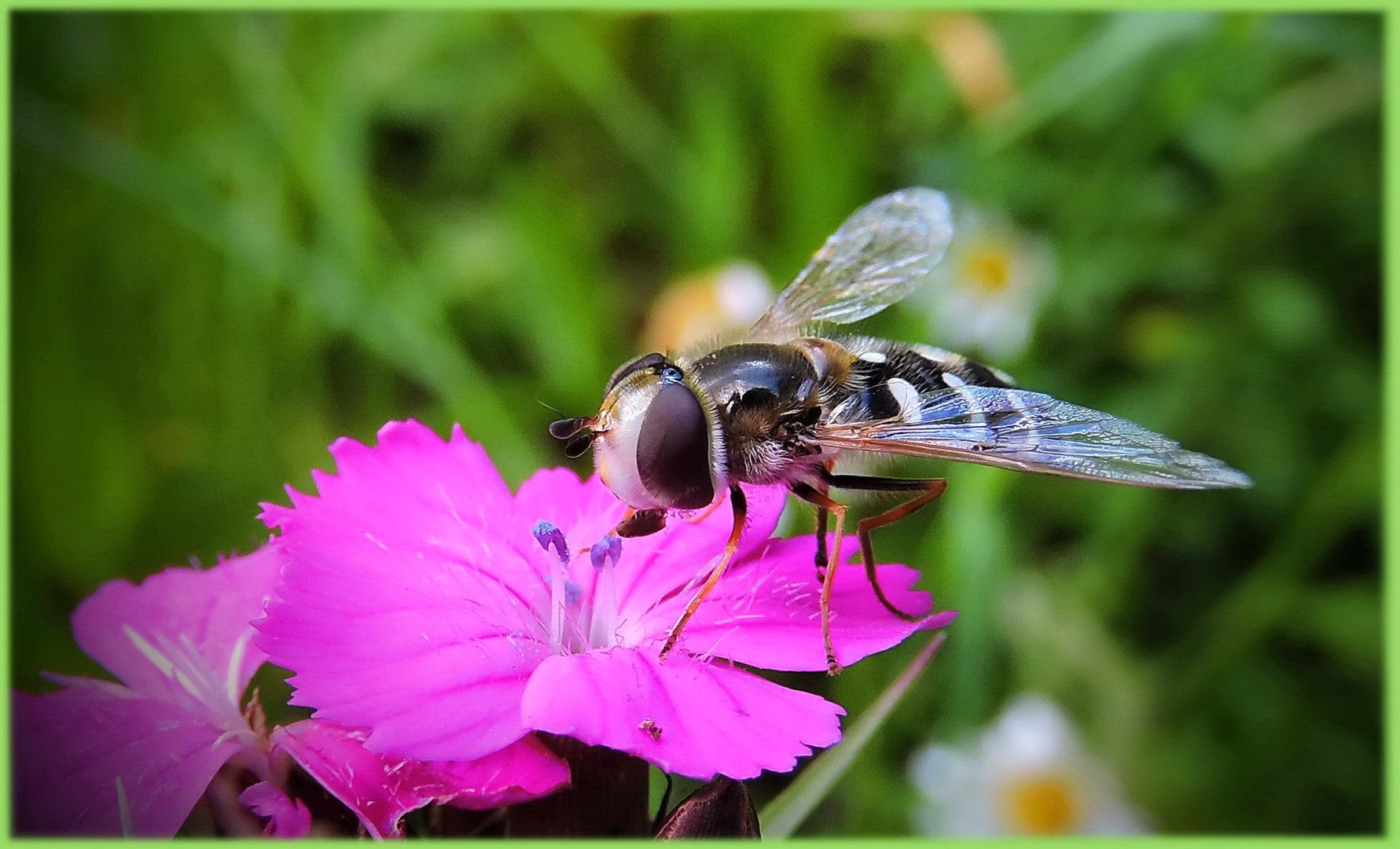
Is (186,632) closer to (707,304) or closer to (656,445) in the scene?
(656,445)

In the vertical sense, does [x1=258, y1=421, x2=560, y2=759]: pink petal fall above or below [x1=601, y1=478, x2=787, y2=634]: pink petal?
above

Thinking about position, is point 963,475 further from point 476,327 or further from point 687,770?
point 687,770

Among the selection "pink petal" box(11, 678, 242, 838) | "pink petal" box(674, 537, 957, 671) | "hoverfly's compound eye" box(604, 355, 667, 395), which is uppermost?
"hoverfly's compound eye" box(604, 355, 667, 395)

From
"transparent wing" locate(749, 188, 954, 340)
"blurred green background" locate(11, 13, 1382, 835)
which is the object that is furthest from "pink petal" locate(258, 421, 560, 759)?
"blurred green background" locate(11, 13, 1382, 835)

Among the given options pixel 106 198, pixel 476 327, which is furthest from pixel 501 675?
pixel 476 327

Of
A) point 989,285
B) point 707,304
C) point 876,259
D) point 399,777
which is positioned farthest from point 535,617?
point 989,285

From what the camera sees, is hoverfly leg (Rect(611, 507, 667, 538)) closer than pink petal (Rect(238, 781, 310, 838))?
No

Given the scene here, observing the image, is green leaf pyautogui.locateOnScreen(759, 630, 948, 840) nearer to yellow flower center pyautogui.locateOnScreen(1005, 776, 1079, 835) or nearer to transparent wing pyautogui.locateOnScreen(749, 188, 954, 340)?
transparent wing pyautogui.locateOnScreen(749, 188, 954, 340)
